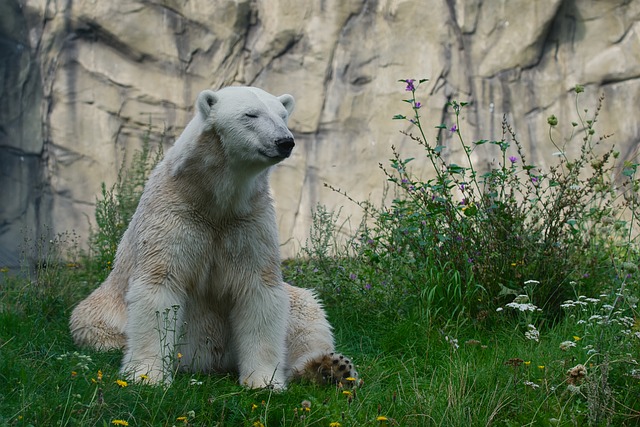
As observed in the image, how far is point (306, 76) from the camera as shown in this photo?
43.3 feet

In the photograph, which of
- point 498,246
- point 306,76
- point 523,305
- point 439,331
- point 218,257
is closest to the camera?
point 523,305

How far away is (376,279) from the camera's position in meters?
5.75

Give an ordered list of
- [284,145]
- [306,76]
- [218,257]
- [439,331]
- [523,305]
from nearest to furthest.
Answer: [523,305] < [284,145] < [218,257] < [439,331] < [306,76]

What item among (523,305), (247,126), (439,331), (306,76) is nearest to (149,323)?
(247,126)

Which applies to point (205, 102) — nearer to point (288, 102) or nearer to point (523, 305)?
point (288, 102)

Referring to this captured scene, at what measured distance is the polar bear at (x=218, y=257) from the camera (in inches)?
166

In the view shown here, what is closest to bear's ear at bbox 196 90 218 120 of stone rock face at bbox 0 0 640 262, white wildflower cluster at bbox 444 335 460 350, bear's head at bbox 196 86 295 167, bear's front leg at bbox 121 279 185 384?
bear's head at bbox 196 86 295 167

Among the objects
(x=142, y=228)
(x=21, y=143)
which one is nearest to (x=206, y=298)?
(x=142, y=228)

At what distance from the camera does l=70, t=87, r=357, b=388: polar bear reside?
→ 4.21 meters

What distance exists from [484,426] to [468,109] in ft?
33.8

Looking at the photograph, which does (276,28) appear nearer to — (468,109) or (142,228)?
(468,109)

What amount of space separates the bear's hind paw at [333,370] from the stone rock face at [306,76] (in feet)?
30.1

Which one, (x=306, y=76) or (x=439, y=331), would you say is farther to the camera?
(x=306, y=76)

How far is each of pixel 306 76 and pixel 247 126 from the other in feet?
29.9
